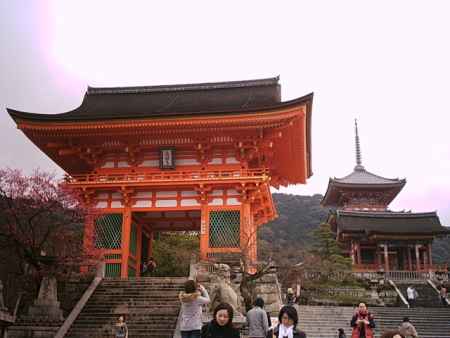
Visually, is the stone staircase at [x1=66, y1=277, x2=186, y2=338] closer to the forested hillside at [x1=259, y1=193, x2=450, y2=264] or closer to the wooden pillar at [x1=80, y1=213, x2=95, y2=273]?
the wooden pillar at [x1=80, y1=213, x2=95, y2=273]

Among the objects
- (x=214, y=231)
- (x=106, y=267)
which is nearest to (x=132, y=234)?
(x=106, y=267)

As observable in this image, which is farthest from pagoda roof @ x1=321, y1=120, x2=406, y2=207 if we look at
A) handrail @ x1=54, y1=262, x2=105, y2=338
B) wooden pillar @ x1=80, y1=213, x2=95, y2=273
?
handrail @ x1=54, y1=262, x2=105, y2=338

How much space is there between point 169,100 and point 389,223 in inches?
1011

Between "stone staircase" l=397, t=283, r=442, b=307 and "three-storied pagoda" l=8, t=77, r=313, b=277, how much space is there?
11449 millimetres

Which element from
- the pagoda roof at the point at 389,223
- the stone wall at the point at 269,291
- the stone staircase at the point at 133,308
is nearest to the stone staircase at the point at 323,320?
the stone wall at the point at 269,291

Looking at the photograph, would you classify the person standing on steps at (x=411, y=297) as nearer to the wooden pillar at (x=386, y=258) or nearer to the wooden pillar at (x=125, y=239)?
the wooden pillar at (x=386, y=258)

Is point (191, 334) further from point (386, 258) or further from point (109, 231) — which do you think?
point (386, 258)

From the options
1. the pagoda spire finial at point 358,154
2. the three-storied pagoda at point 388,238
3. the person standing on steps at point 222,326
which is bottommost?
the person standing on steps at point 222,326

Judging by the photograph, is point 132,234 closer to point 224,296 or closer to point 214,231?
point 214,231

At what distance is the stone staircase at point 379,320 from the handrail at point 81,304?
26.0 ft

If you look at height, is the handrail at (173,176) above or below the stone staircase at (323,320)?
above

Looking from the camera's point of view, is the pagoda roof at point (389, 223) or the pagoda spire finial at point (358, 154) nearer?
the pagoda roof at point (389, 223)

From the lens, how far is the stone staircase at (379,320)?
19917 millimetres

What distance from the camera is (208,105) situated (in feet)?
86.3
